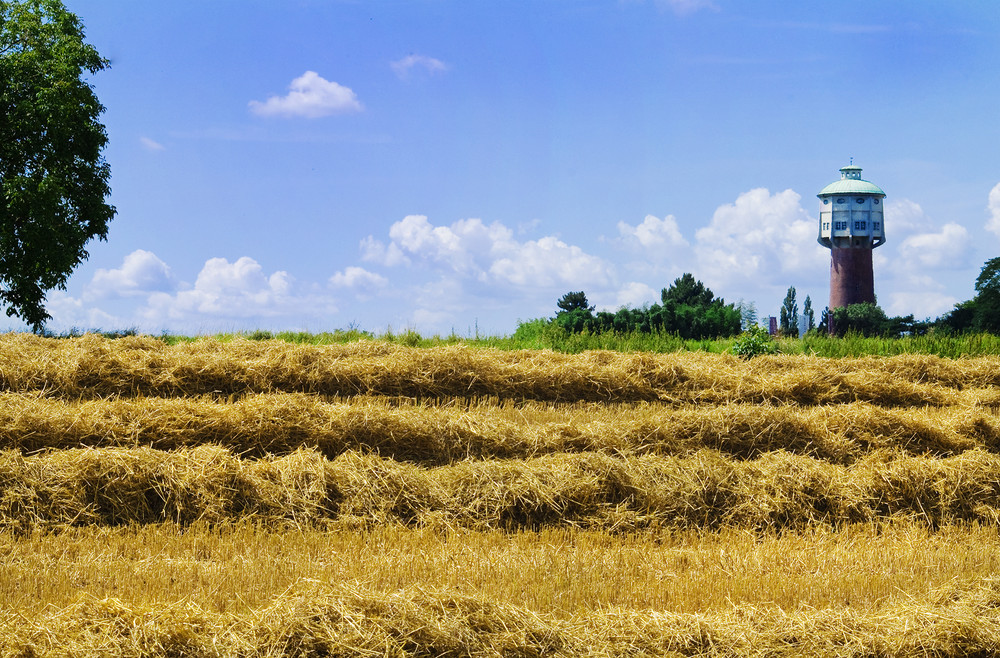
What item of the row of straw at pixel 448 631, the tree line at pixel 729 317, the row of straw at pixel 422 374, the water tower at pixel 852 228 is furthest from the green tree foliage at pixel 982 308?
the row of straw at pixel 448 631

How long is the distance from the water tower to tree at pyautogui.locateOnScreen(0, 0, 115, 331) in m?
60.4

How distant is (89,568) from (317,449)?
2770mm

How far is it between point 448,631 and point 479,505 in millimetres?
3077

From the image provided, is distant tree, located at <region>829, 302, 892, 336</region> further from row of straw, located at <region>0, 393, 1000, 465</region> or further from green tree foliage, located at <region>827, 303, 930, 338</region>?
row of straw, located at <region>0, 393, 1000, 465</region>

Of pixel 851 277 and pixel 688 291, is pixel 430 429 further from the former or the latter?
pixel 851 277

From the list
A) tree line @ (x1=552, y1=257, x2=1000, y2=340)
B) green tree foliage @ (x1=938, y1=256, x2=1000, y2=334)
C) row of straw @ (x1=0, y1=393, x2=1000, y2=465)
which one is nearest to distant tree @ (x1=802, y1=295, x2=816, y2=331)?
tree line @ (x1=552, y1=257, x2=1000, y2=340)

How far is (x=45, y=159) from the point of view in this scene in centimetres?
2525

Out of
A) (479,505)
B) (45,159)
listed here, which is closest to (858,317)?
(45,159)

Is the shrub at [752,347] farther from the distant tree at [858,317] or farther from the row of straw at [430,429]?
the distant tree at [858,317]

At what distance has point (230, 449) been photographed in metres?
8.70

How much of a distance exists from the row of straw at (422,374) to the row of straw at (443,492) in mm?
2192

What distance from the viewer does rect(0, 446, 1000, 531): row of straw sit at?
7.82 metres

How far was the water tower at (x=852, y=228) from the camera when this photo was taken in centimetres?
7112

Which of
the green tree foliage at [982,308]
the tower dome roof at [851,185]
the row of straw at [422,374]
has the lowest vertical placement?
the row of straw at [422,374]
